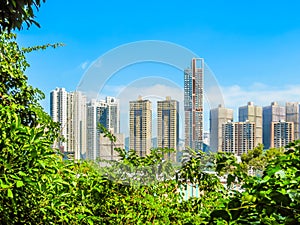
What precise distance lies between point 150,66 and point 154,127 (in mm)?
245

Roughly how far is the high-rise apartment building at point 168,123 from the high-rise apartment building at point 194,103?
4 cm

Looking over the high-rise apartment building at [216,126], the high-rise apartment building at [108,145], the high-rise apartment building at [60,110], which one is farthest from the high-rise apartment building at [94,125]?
the high-rise apartment building at [60,110]

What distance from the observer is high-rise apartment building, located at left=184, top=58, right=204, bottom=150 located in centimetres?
180

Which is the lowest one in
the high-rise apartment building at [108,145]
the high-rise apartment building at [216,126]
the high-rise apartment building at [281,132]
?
the high-rise apartment building at [281,132]

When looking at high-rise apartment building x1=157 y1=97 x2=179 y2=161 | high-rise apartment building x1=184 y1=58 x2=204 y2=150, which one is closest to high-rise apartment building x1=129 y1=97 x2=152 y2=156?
high-rise apartment building x1=157 y1=97 x2=179 y2=161

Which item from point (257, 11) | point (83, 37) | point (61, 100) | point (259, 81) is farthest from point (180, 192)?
point (259, 81)

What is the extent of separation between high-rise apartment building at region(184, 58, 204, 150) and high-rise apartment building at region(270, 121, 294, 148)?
32.4 feet

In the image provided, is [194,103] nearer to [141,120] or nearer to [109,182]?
[141,120]

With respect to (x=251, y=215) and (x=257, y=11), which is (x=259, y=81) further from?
(x=251, y=215)

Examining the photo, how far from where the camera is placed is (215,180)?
8.31ft

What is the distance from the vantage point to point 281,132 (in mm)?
12141

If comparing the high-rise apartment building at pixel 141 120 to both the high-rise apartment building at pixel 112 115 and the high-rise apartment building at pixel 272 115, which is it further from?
the high-rise apartment building at pixel 272 115

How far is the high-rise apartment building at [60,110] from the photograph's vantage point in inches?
110

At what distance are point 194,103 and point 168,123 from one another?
0.14 meters
